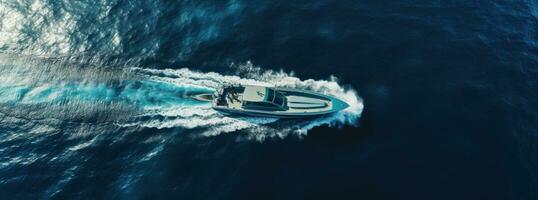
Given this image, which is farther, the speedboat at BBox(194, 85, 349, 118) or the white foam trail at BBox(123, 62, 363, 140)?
the white foam trail at BBox(123, 62, 363, 140)

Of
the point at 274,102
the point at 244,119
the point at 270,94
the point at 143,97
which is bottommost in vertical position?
the point at 244,119

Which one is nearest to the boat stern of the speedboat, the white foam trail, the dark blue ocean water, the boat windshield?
the speedboat

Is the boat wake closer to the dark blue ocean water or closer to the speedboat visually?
the dark blue ocean water

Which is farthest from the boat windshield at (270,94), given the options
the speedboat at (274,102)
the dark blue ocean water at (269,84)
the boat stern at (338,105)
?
the boat stern at (338,105)

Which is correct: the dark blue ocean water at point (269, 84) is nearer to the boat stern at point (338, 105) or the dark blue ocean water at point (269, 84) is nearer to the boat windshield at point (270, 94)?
the boat stern at point (338, 105)

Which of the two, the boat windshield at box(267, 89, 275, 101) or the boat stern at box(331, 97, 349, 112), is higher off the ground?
the boat windshield at box(267, 89, 275, 101)

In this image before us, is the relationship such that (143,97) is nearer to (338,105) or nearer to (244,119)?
(244,119)

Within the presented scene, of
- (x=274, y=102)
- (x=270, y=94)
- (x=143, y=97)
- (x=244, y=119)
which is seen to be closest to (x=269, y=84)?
(x=270, y=94)

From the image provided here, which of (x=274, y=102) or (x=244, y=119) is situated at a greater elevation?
(x=274, y=102)
